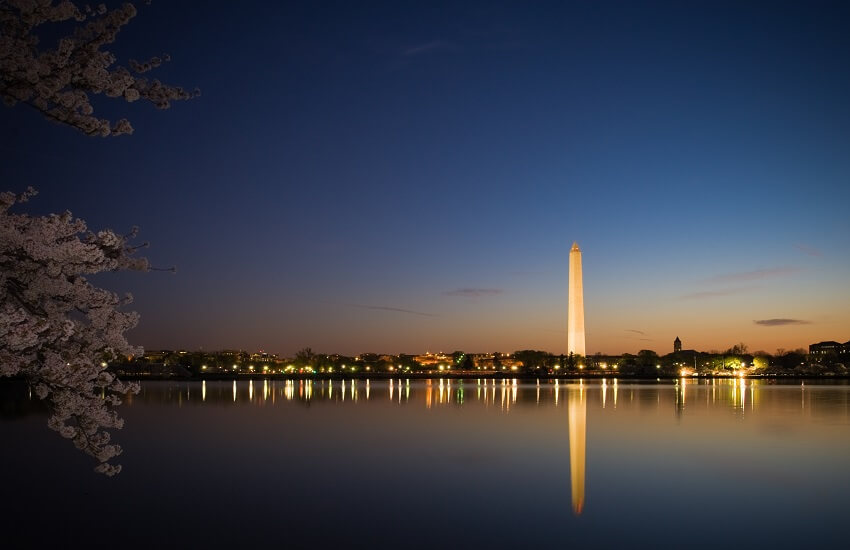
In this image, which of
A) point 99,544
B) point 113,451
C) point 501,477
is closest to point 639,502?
point 501,477

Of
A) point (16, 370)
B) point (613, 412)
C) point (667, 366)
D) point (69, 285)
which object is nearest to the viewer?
point (16, 370)

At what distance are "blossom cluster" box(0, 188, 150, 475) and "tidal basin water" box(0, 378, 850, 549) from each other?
8.37 meters

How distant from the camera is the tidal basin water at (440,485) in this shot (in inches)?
555

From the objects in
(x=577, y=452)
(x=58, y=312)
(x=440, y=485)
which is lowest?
(x=577, y=452)

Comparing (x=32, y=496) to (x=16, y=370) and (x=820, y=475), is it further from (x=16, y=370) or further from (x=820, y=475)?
(x=820, y=475)

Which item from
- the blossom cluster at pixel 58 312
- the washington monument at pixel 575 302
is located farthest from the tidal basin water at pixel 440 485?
the washington monument at pixel 575 302

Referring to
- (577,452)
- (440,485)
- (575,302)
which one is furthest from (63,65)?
(575,302)

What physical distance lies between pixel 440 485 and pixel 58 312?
51.1 feet

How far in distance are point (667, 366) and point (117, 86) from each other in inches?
7803

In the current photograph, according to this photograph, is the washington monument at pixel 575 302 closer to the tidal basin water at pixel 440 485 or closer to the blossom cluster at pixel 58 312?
the tidal basin water at pixel 440 485

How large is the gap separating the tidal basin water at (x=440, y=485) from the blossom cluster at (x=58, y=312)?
8.37m

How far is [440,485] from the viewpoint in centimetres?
1972

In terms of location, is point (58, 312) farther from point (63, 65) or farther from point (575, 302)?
point (575, 302)

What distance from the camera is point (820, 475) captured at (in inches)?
837
